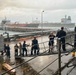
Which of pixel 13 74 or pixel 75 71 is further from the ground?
pixel 75 71

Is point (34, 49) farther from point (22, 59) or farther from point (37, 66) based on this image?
point (37, 66)

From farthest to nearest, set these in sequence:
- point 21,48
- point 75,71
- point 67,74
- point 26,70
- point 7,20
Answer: point 7,20 < point 21,48 < point 26,70 < point 75,71 < point 67,74

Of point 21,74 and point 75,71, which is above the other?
point 75,71

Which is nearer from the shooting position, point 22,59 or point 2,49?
point 22,59

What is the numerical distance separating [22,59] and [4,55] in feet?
10.7

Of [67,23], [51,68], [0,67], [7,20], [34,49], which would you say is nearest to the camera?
[51,68]

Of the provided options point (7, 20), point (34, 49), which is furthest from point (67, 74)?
Result: point (7, 20)

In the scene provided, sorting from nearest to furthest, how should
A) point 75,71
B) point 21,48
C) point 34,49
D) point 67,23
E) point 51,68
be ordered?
point 75,71 < point 51,68 < point 34,49 < point 21,48 < point 67,23

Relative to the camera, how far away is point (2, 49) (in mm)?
19266

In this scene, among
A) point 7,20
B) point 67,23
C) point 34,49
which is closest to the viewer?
point 34,49

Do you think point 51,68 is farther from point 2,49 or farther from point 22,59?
point 2,49

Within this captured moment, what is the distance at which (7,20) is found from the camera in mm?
157000

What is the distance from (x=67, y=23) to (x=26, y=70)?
11131cm

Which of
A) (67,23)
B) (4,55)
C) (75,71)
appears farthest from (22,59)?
(67,23)
